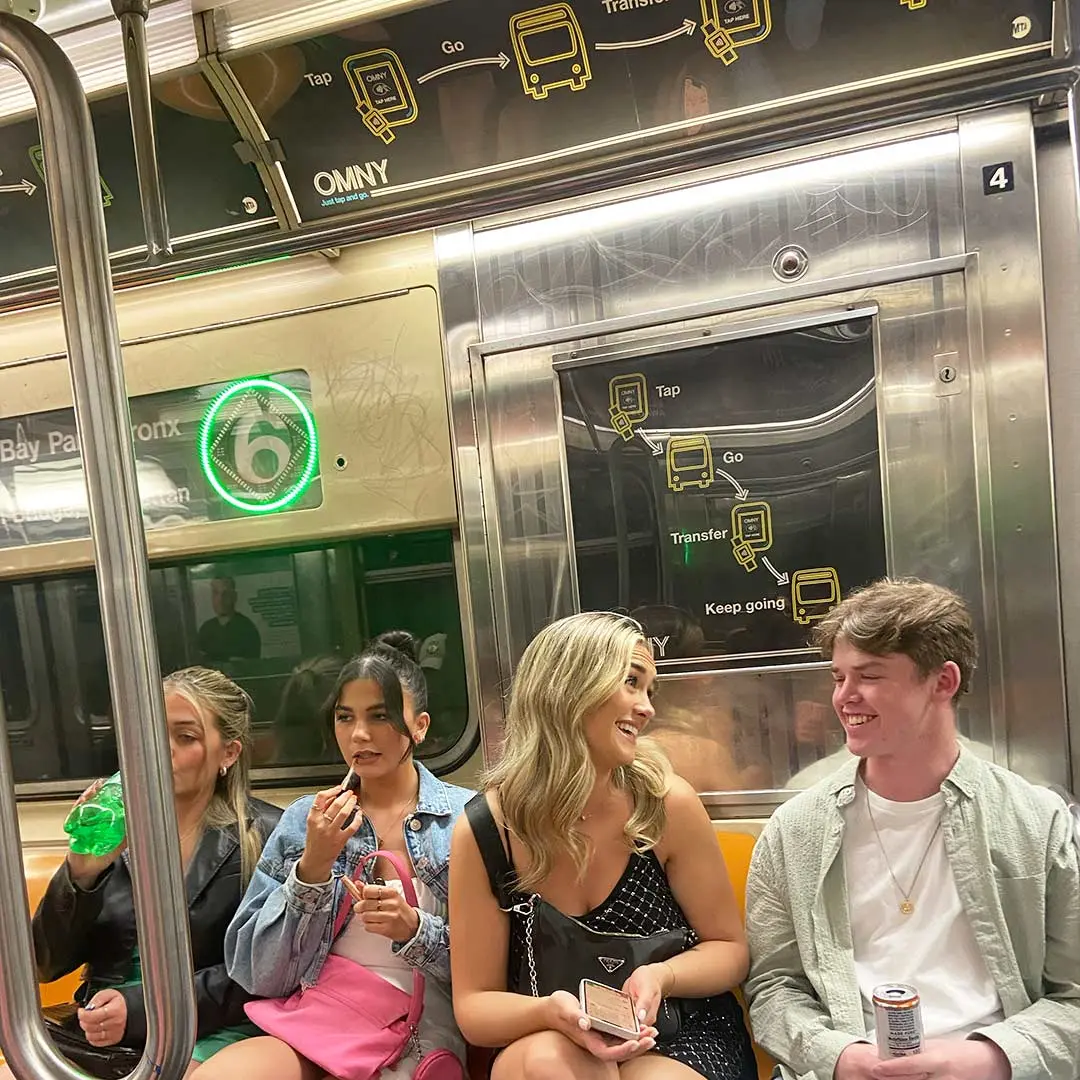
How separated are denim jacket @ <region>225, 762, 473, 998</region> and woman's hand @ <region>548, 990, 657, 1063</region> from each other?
433mm

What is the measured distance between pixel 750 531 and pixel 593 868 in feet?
3.04

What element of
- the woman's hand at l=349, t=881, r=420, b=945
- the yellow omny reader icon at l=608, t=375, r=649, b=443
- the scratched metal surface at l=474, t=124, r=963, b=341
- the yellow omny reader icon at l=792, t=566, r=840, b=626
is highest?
the scratched metal surface at l=474, t=124, r=963, b=341

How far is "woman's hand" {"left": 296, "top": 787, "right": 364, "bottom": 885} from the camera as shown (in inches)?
86.2

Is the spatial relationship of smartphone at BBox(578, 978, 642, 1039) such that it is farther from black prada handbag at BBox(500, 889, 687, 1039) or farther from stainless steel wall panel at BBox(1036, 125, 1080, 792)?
stainless steel wall panel at BBox(1036, 125, 1080, 792)

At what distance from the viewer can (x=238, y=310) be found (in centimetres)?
292

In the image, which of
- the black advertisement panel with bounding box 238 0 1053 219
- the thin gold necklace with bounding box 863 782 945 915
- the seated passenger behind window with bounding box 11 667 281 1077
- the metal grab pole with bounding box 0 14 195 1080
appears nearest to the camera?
the metal grab pole with bounding box 0 14 195 1080

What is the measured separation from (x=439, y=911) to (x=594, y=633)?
80 cm

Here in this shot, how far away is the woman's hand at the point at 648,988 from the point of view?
5.98 ft

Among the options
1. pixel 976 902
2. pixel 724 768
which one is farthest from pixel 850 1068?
pixel 724 768

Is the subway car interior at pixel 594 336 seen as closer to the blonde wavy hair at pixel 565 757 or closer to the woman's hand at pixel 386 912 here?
the blonde wavy hair at pixel 565 757

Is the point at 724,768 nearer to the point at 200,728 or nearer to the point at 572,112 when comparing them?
the point at 200,728

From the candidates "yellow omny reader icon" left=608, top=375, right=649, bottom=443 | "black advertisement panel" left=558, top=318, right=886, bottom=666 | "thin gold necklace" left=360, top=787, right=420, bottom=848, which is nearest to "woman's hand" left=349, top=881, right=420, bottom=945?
"thin gold necklace" left=360, top=787, right=420, bottom=848

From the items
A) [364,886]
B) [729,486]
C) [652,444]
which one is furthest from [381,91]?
[364,886]

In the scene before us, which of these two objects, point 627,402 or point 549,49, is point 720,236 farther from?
point 549,49
